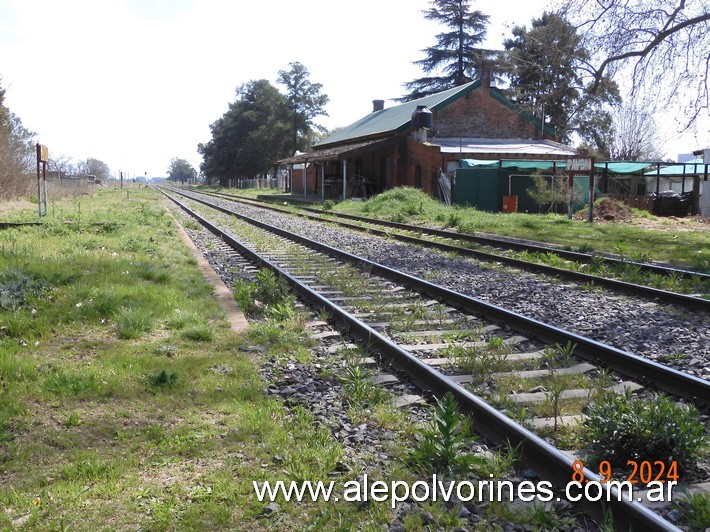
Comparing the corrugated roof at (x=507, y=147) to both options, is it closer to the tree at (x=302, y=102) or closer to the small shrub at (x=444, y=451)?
the small shrub at (x=444, y=451)

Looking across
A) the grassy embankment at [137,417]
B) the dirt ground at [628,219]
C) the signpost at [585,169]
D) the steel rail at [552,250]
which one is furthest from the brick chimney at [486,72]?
the grassy embankment at [137,417]

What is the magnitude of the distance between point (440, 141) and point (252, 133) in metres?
49.9

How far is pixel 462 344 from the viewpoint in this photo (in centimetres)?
598

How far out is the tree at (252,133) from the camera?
8019 centimetres

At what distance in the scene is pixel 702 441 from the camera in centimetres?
350

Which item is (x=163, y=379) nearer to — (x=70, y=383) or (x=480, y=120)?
(x=70, y=383)

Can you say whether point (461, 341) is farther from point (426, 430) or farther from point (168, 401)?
point (168, 401)

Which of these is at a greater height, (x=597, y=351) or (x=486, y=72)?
(x=486, y=72)

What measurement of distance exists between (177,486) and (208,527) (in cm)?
42

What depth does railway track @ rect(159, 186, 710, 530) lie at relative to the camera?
364 centimetres

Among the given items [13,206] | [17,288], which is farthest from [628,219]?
[13,206]

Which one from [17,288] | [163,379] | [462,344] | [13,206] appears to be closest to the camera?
[163,379]

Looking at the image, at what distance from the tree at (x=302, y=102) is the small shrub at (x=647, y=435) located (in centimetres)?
7937

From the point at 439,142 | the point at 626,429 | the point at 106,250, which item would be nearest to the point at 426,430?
the point at 626,429
